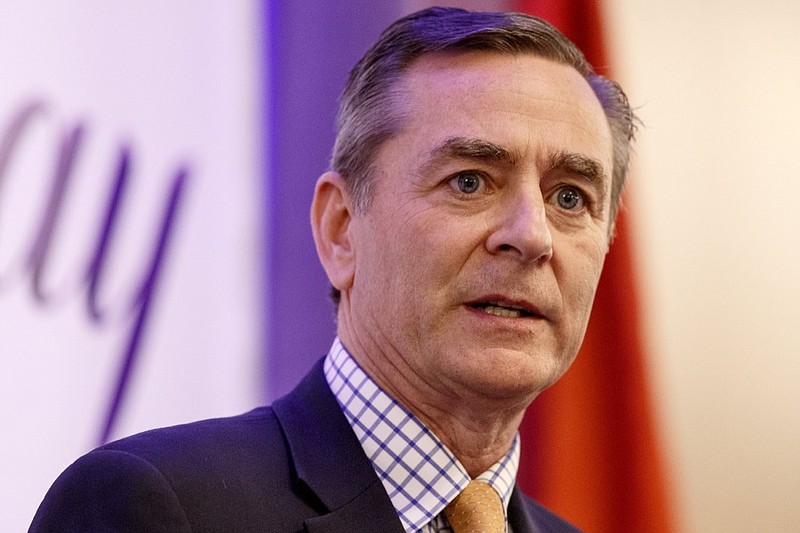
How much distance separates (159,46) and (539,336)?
3.48 ft

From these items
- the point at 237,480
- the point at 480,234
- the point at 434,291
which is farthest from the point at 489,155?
the point at 237,480

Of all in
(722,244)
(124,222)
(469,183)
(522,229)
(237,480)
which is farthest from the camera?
(722,244)

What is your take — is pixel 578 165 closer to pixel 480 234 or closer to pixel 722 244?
pixel 480 234

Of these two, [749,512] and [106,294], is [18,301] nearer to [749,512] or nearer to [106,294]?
[106,294]

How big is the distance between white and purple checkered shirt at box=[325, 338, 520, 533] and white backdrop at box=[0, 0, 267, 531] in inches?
19.5

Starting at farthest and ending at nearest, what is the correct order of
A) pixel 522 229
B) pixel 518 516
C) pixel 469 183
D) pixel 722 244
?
pixel 722 244, pixel 518 516, pixel 469 183, pixel 522 229

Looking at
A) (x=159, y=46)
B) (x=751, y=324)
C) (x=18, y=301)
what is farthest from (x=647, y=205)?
(x=18, y=301)

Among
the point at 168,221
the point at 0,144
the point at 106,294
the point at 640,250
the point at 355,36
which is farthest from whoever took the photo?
the point at 640,250

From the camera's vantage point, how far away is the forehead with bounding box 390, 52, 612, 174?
1.74m

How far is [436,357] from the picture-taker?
65.2 inches

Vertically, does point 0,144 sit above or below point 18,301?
above

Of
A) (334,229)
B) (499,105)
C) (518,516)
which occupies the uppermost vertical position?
(499,105)

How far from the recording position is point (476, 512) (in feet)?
5.42

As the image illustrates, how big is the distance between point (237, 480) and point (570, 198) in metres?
0.79
